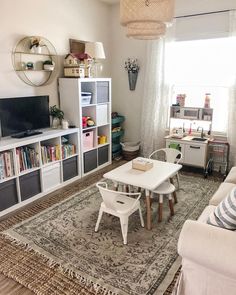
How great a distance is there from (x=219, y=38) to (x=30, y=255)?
12.9 feet

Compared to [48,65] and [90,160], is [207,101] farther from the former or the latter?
[48,65]

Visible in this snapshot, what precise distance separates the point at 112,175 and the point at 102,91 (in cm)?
197

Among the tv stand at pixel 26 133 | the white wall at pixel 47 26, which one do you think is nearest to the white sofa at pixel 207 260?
the tv stand at pixel 26 133

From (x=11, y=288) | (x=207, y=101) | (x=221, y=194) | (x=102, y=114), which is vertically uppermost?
(x=207, y=101)

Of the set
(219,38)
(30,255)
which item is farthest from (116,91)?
(30,255)

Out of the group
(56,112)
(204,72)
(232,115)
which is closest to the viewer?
(56,112)

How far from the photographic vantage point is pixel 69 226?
9.01ft

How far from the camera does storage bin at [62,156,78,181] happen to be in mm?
3805

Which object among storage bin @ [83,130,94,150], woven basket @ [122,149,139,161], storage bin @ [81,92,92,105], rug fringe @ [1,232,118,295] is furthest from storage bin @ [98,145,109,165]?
rug fringe @ [1,232,118,295]

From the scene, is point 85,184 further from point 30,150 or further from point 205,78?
point 205,78

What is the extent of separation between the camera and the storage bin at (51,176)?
137 inches

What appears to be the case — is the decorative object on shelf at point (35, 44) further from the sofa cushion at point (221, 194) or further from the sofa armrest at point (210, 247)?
the sofa armrest at point (210, 247)

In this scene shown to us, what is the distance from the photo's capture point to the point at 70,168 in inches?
154

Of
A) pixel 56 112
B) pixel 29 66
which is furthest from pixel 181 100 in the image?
pixel 29 66
